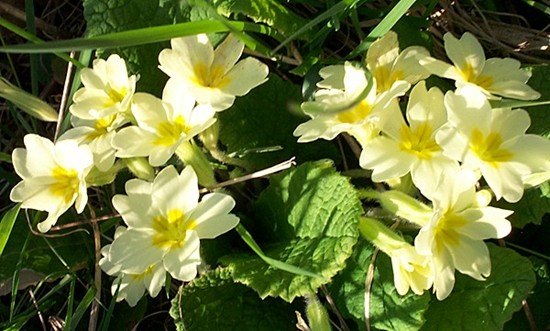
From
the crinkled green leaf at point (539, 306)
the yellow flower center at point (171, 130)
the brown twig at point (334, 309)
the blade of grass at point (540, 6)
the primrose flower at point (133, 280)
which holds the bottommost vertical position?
the crinkled green leaf at point (539, 306)

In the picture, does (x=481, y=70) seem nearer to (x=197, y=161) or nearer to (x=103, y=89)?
(x=197, y=161)

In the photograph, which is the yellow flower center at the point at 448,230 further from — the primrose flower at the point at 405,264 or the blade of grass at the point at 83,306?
the blade of grass at the point at 83,306

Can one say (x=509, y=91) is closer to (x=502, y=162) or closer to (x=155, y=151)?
(x=502, y=162)

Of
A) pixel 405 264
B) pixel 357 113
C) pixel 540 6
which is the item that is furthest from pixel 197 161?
pixel 540 6

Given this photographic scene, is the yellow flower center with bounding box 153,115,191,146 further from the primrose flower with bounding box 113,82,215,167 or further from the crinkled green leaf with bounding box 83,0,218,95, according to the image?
the crinkled green leaf with bounding box 83,0,218,95

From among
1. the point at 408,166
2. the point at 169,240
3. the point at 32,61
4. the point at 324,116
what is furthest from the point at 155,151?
the point at 32,61

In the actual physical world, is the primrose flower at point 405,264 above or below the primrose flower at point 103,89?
below

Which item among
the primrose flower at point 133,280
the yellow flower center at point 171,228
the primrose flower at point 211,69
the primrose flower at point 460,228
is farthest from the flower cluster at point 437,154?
the primrose flower at point 133,280
